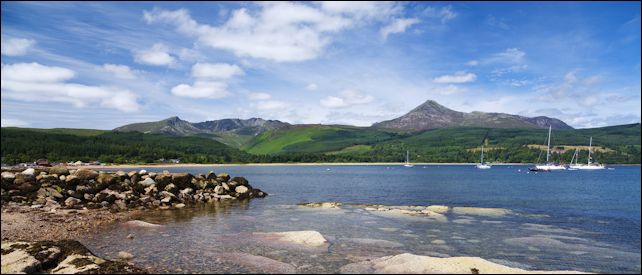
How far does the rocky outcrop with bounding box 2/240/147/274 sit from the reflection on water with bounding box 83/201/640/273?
212 cm

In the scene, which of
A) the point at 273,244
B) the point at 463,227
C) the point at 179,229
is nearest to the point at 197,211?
the point at 179,229

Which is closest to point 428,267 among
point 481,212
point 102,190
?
point 481,212

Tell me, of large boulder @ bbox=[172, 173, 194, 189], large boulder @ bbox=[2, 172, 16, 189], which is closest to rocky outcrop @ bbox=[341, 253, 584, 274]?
large boulder @ bbox=[2, 172, 16, 189]

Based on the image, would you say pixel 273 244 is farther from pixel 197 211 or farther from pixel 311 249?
pixel 197 211

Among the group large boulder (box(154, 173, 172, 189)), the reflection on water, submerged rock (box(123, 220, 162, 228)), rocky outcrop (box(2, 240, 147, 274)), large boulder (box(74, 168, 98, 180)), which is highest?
large boulder (box(74, 168, 98, 180))

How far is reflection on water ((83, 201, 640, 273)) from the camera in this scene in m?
23.0

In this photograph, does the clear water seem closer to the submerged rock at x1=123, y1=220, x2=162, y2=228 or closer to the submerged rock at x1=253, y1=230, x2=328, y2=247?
the submerged rock at x1=123, y1=220, x2=162, y2=228

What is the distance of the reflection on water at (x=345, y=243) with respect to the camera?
23.0m

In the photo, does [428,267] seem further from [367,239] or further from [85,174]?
[85,174]

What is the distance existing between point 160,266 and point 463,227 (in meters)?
27.8

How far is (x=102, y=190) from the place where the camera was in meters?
49.8

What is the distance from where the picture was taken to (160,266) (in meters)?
21.3

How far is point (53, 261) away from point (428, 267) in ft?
62.5

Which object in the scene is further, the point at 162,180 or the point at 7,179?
the point at 162,180
